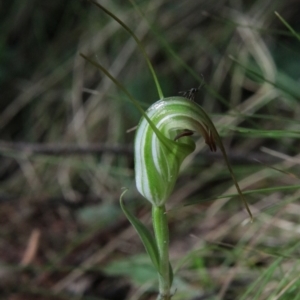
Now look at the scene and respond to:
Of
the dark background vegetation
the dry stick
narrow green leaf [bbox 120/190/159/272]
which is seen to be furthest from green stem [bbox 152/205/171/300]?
the dry stick

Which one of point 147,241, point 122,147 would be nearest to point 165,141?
point 147,241

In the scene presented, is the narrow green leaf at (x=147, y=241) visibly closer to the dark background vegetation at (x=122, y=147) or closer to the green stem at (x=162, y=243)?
the green stem at (x=162, y=243)

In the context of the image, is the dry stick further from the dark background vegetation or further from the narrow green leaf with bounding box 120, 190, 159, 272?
the narrow green leaf with bounding box 120, 190, 159, 272

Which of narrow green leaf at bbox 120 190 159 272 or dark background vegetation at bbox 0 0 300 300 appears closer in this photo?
narrow green leaf at bbox 120 190 159 272

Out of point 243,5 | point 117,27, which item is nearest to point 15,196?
point 117,27

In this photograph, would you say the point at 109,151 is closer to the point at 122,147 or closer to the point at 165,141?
the point at 122,147

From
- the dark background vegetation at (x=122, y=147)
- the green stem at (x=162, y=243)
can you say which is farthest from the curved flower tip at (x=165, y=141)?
the dark background vegetation at (x=122, y=147)

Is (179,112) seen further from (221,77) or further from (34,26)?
(34,26)
